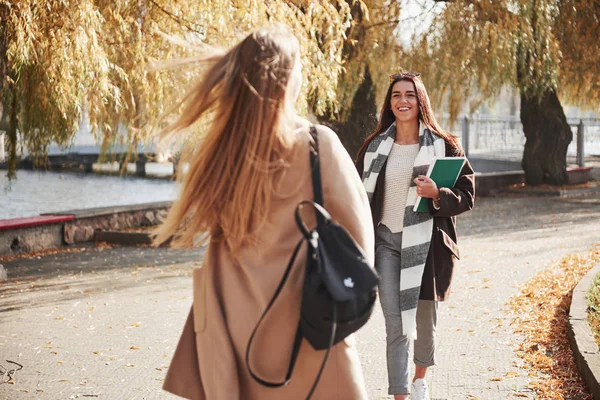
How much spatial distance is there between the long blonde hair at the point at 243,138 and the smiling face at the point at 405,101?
2.09 m

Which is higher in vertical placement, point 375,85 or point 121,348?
point 375,85

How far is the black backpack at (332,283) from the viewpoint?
2.62 meters

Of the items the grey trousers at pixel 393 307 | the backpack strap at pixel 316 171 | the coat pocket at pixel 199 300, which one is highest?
the backpack strap at pixel 316 171

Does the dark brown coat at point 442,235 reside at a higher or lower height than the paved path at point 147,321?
higher

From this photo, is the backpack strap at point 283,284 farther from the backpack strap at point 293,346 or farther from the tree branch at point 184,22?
the tree branch at point 184,22

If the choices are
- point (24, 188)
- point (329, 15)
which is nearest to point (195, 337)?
point (329, 15)

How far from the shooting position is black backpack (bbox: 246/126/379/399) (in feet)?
8.58

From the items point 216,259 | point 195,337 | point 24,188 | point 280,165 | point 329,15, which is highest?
point 329,15

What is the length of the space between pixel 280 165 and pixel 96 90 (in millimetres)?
7689

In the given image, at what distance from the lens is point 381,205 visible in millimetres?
4871

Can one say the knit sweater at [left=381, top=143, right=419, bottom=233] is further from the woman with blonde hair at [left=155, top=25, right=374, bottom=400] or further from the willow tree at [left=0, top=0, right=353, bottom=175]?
the willow tree at [left=0, top=0, right=353, bottom=175]

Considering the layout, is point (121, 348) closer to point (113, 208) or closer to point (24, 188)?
point (113, 208)

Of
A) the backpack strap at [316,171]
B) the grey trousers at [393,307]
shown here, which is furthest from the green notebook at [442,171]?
the backpack strap at [316,171]

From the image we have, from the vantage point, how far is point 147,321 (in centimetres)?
Answer: 790
